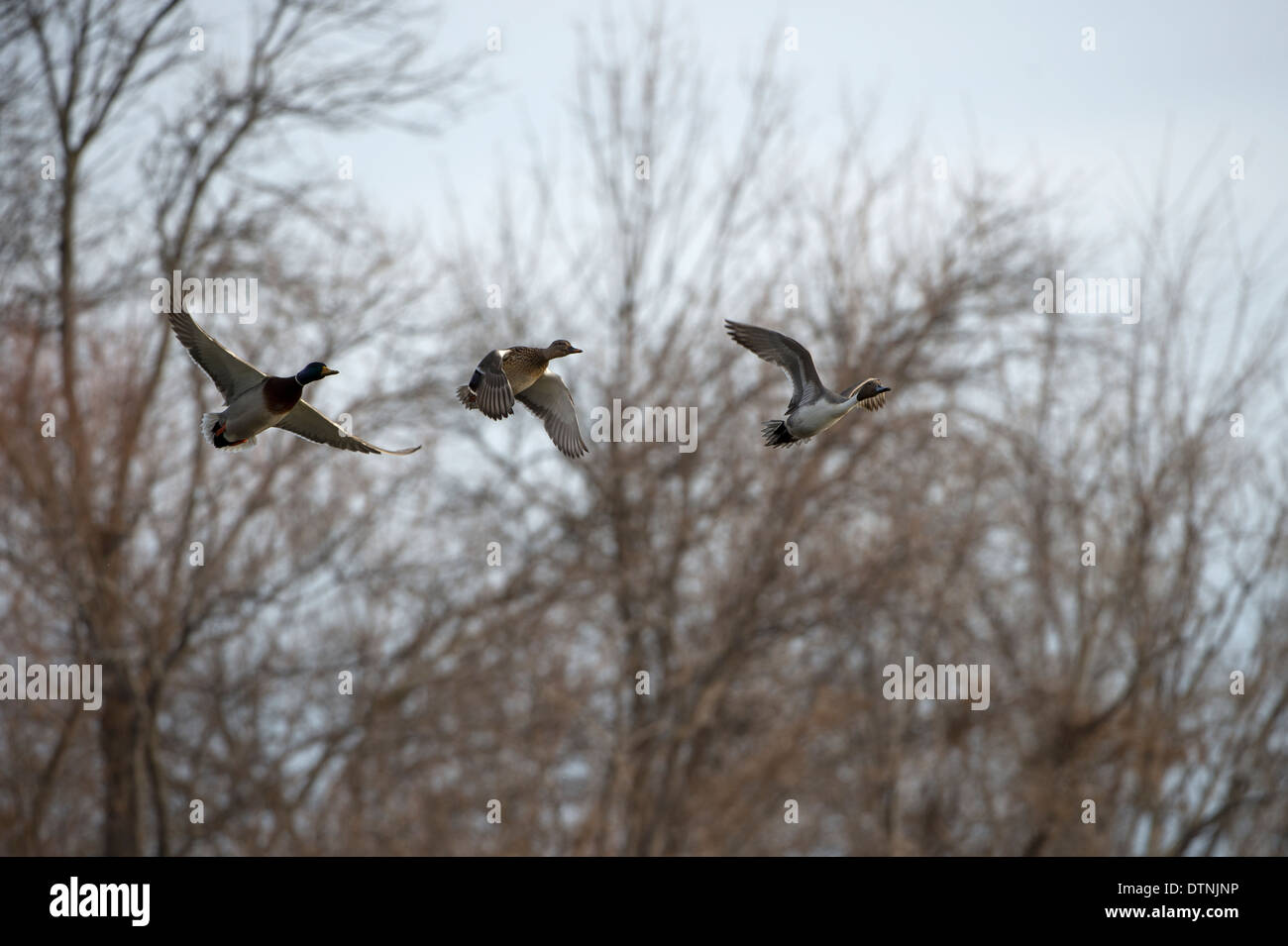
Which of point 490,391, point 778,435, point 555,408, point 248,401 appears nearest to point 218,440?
point 248,401

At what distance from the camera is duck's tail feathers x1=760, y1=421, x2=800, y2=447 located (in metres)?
4.56

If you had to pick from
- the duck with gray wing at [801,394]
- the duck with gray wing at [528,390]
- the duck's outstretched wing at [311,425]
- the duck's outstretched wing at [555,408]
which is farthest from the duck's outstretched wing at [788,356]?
the duck's outstretched wing at [311,425]

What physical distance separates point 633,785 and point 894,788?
12.7ft

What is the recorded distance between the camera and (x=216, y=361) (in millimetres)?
4926

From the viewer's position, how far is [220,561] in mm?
16156

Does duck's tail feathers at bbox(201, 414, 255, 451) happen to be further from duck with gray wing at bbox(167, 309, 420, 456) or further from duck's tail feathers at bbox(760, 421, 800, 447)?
duck's tail feathers at bbox(760, 421, 800, 447)

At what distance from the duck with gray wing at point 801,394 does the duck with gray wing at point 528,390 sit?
695mm

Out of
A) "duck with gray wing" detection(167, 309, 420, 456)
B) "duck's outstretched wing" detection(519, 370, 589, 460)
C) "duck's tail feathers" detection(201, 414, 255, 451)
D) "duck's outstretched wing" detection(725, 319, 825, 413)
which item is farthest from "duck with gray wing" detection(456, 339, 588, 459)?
"duck's tail feathers" detection(201, 414, 255, 451)

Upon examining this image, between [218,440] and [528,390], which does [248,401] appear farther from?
[528,390]

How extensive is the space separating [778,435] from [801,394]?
0.55 ft
